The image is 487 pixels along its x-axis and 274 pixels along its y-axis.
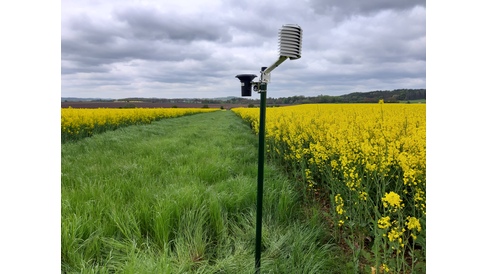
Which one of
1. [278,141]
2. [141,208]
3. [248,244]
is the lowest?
[248,244]

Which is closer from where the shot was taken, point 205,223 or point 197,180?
point 205,223

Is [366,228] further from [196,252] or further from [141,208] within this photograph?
[141,208]

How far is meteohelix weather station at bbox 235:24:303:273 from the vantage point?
1623 millimetres

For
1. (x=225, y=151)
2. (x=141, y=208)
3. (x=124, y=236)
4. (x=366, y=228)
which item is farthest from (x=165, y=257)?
(x=225, y=151)

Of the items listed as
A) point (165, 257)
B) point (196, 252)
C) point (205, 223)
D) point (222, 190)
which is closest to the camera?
point (165, 257)

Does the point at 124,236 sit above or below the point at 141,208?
below

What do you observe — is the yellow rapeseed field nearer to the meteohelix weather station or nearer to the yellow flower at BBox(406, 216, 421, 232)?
the yellow flower at BBox(406, 216, 421, 232)

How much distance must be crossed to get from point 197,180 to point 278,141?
2.52 metres

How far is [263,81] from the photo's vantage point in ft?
6.40

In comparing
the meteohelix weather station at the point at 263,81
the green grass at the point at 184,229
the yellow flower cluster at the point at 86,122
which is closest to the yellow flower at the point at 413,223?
the green grass at the point at 184,229

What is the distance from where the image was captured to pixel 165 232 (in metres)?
2.32

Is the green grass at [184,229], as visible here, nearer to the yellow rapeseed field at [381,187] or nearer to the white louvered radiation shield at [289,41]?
the yellow rapeseed field at [381,187]

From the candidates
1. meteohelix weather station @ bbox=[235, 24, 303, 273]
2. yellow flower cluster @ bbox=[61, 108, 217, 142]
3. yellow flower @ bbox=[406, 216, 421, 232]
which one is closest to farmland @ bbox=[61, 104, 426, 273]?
yellow flower @ bbox=[406, 216, 421, 232]

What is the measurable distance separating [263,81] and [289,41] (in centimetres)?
39
